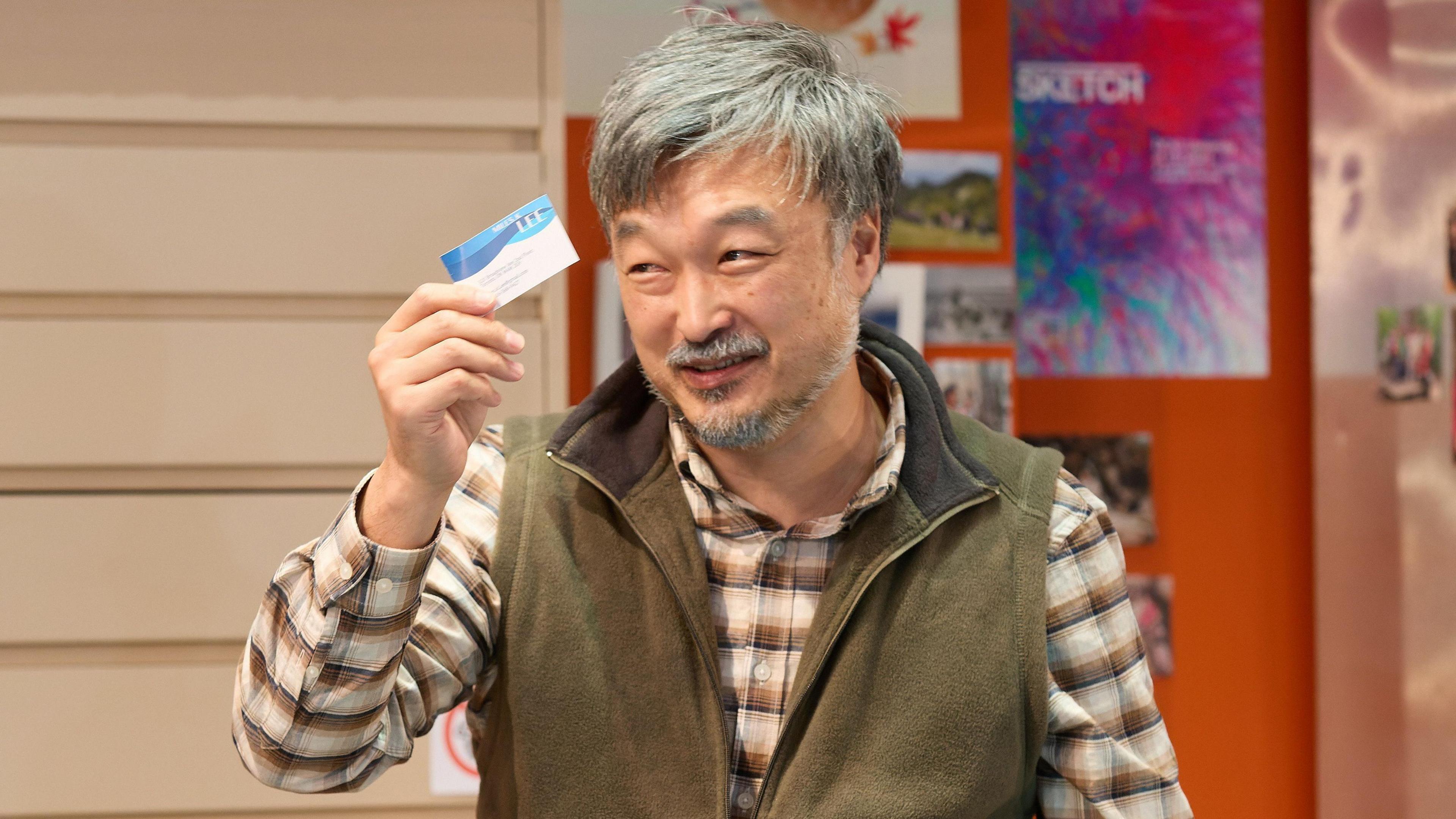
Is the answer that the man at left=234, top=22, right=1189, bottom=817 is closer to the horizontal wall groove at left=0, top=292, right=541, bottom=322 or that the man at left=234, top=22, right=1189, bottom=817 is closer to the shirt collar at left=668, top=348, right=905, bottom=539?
the shirt collar at left=668, top=348, right=905, bottom=539

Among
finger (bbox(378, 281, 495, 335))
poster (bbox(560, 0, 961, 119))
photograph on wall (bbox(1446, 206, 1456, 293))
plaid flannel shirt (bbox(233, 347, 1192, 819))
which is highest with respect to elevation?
poster (bbox(560, 0, 961, 119))

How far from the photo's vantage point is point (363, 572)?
1099 millimetres

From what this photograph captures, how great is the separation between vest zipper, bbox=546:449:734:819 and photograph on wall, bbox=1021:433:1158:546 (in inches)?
54.1

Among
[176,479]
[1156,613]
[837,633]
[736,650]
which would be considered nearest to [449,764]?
[176,479]

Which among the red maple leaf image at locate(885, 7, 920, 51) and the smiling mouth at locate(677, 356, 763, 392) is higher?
the red maple leaf image at locate(885, 7, 920, 51)

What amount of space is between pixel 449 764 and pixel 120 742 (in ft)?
1.50

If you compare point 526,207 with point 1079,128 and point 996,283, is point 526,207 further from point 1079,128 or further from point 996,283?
point 1079,128

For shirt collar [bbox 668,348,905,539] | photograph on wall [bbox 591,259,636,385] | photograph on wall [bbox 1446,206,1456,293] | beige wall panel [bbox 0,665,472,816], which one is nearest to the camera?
shirt collar [bbox 668,348,905,539]

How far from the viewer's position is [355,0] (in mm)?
1832

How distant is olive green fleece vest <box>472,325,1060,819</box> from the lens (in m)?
1.25

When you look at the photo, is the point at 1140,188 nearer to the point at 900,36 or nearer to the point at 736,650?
the point at 900,36

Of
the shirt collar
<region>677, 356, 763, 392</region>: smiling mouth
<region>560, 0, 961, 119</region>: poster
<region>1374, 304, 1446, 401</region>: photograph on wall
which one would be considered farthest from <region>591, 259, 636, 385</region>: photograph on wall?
<region>1374, 304, 1446, 401</region>: photograph on wall

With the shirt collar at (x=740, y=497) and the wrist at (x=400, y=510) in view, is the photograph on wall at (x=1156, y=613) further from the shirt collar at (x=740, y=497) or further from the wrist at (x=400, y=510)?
the wrist at (x=400, y=510)

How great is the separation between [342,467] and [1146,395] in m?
1.57
